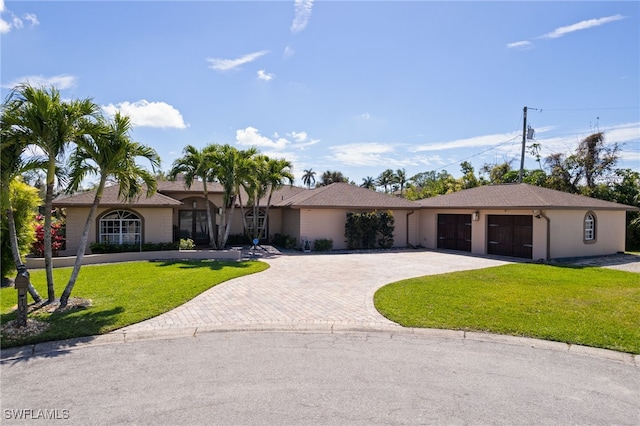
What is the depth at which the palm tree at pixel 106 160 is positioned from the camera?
328 inches

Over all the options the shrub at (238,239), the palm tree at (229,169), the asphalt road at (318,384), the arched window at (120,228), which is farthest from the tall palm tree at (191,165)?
the asphalt road at (318,384)

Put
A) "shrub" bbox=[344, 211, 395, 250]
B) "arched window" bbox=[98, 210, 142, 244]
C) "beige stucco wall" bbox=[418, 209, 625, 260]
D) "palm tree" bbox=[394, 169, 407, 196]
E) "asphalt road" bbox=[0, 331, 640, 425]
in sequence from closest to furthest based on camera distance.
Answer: "asphalt road" bbox=[0, 331, 640, 425] → "beige stucco wall" bbox=[418, 209, 625, 260] → "arched window" bbox=[98, 210, 142, 244] → "shrub" bbox=[344, 211, 395, 250] → "palm tree" bbox=[394, 169, 407, 196]

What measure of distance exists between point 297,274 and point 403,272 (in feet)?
12.6

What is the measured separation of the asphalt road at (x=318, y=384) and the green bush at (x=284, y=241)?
15131 millimetres

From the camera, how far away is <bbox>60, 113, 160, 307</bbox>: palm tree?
8328 mm

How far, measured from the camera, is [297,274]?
13.2 meters

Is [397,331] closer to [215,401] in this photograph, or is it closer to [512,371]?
[512,371]

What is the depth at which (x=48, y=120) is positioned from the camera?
24.7 ft

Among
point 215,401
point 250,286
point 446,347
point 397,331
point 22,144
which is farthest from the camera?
point 250,286

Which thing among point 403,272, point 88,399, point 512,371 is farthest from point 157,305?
point 403,272

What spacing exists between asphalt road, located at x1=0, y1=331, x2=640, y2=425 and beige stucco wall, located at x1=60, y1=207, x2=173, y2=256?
43.8ft

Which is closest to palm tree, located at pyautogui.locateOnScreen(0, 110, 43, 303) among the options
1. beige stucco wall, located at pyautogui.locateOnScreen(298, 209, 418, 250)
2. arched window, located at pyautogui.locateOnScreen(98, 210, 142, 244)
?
arched window, located at pyautogui.locateOnScreen(98, 210, 142, 244)

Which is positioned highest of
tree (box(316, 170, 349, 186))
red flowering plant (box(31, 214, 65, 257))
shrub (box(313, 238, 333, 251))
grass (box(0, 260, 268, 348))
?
tree (box(316, 170, 349, 186))

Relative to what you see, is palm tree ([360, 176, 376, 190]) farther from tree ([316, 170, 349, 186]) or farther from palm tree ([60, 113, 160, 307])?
palm tree ([60, 113, 160, 307])
